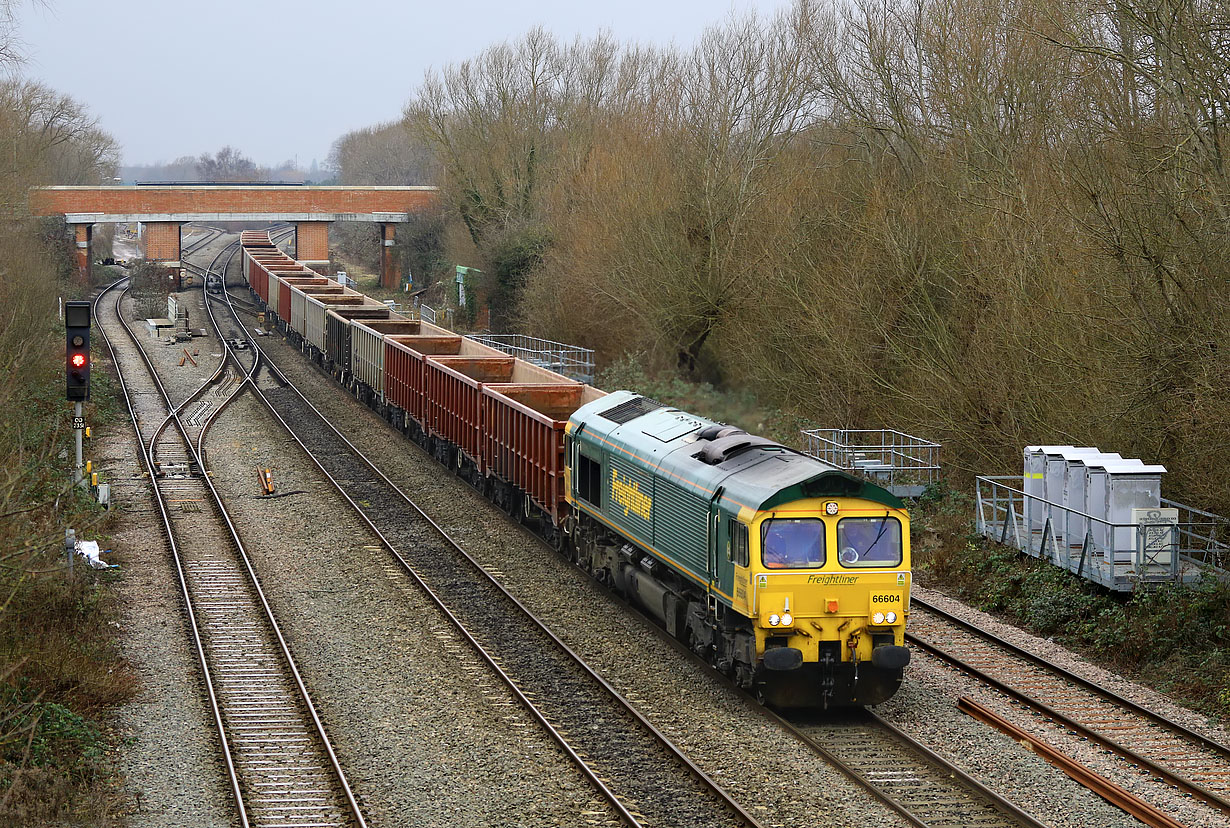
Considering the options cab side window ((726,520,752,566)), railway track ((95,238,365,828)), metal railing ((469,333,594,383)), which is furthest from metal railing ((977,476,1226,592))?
metal railing ((469,333,594,383))

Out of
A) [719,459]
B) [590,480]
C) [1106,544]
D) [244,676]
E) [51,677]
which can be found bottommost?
→ [244,676]

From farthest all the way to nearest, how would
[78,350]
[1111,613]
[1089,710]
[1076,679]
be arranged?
[78,350], [1111,613], [1076,679], [1089,710]

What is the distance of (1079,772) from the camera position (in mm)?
12070

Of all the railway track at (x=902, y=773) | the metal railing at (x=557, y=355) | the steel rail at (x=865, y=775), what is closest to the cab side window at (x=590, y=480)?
the steel rail at (x=865, y=775)

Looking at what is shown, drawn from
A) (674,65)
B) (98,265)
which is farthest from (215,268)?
(674,65)

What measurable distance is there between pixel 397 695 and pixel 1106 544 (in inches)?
389

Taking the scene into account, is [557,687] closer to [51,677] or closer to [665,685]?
[665,685]

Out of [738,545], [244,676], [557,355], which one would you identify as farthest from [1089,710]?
[557,355]

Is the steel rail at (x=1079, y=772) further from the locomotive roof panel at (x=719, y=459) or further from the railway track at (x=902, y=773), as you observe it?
the locomotive roof panel at (x=719, y=459)

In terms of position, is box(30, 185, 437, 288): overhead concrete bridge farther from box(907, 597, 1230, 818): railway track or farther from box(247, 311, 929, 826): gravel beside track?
box(907, 597, 1230, 818): railway track

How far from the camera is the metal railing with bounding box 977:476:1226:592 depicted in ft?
56.5

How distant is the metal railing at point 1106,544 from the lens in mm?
17219

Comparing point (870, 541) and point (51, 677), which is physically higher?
point (870, 541)

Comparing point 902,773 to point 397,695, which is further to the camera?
point 397,695
